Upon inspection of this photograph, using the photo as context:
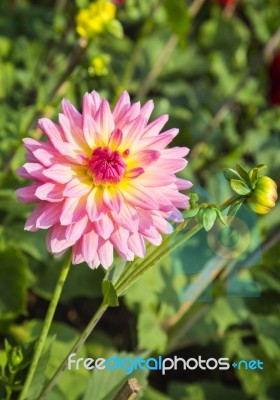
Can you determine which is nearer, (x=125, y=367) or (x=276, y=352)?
(x=125, y=367)

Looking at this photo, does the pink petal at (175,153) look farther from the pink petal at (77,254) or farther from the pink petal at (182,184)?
the pink petal at (77,254)

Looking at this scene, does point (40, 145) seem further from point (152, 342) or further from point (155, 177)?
point (152, 342)

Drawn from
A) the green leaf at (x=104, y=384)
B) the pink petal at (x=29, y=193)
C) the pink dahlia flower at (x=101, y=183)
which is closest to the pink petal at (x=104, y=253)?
the pink dahlia flower at (x=101, y=183)

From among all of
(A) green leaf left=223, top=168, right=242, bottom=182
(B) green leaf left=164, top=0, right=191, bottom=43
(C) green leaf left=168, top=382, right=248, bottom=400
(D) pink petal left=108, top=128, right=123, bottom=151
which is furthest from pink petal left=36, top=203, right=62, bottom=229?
(B) green leaf left=164, top=0, right=191, bottom=43

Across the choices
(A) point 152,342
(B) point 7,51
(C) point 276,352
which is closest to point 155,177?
(A) point 152,342

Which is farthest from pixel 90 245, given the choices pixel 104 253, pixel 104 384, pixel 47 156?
pixel 104 384

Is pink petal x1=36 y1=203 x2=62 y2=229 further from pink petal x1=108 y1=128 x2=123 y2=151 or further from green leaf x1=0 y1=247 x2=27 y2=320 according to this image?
green leaf x1=0 y1=247 x2=27 y2=320
